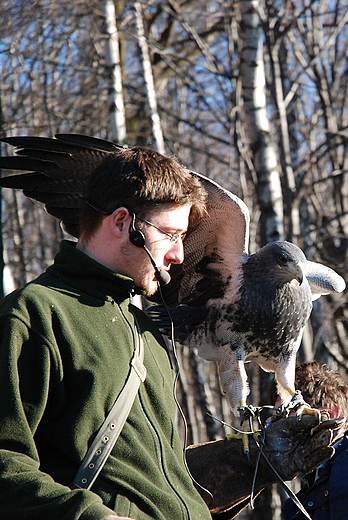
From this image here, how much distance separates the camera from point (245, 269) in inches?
164

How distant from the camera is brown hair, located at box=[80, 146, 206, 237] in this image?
2.06 metres

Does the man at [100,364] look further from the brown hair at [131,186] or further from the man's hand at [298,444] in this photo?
the man's hand at [298,444]

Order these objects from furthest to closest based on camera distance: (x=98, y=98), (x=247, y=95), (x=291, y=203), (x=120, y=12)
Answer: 1. (x=98, y=98)
2. (x=120, y=12)
3. (x=291, y=203)
4. (x=247, y=95)

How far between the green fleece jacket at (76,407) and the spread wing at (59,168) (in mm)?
1313

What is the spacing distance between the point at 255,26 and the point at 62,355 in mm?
4483

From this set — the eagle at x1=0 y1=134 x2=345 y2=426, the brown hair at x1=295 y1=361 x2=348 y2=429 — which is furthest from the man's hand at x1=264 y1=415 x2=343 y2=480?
the eagle at x1=0 y1=134 x2=345 y2=426

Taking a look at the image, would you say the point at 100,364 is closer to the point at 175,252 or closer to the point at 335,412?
the point at 175,252

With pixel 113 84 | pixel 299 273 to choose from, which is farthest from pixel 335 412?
pixel 113 84

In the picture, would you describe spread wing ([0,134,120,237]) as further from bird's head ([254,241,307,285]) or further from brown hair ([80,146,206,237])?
bird's head ([254,241,307,285])

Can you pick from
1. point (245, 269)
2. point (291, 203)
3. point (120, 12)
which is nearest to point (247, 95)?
point (291, 203)

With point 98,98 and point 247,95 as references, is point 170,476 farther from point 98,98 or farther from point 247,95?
point 98,98

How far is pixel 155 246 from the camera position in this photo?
2131 mm

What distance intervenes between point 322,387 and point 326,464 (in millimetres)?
520

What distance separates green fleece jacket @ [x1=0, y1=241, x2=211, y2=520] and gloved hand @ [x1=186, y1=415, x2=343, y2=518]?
2.89ft
